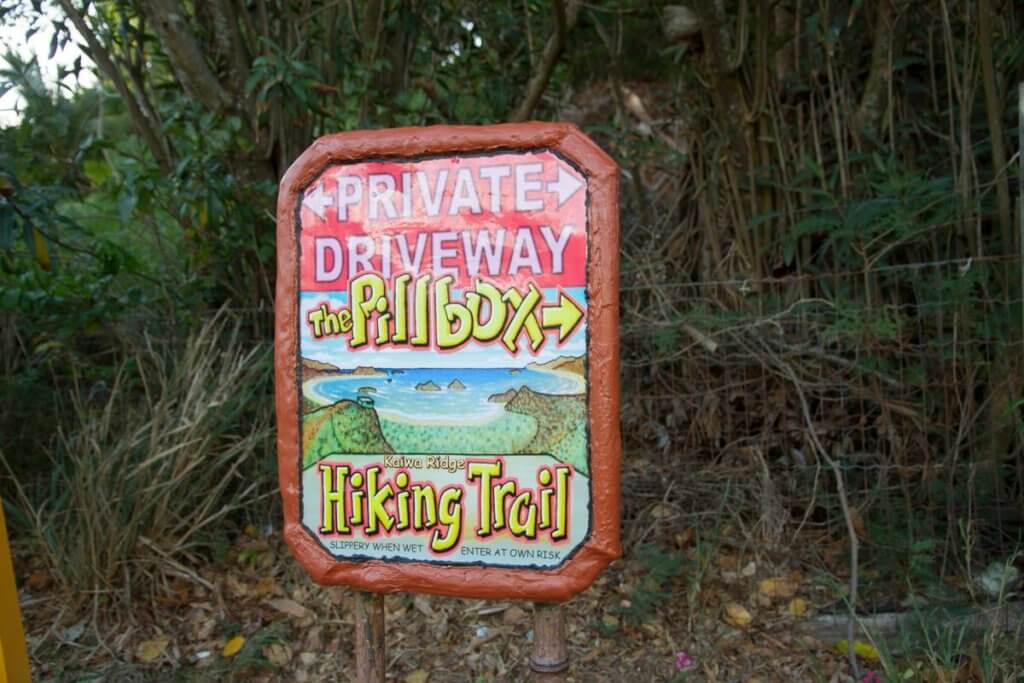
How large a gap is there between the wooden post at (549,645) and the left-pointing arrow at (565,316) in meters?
0.71

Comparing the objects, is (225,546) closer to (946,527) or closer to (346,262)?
(346,262)

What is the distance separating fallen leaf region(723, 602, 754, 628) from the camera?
3.60 meters

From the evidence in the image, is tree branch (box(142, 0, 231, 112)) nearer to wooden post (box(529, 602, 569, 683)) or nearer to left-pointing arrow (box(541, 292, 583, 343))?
left-pointing arrow (box(541, 292, 583, 343))

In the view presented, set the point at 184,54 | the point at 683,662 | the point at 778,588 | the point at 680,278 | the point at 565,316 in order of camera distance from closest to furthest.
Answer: the point at 565,316 → the point at 683,662 → the point at 778,588 → the point at 184,54 → the point at 680,278

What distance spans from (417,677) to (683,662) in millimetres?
1013

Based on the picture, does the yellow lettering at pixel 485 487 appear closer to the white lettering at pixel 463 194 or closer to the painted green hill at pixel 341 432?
the painted green hill at pixel 341 432

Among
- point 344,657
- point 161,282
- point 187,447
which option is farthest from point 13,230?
point 344,657

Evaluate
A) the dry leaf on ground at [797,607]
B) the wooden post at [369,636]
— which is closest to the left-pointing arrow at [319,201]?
the wooden post at [369,636]

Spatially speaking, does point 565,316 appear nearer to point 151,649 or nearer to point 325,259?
point 325,259

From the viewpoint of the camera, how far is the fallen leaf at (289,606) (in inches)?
148

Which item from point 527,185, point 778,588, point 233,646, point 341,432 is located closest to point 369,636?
point 341,432

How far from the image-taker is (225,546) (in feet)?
13.0

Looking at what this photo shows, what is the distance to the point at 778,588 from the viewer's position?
3.78m

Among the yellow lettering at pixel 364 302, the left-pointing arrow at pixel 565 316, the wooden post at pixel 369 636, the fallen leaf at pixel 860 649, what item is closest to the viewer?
the left-pointing arrow at pixel 565 316
